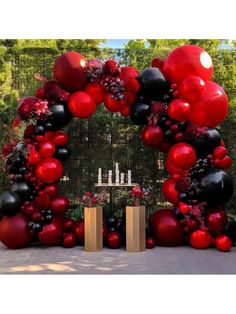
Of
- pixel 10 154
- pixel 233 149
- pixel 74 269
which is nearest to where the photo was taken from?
pixel 74 269

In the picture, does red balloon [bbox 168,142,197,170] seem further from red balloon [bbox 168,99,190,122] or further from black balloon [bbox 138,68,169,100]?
black balloon [bbox 138,68,169,100]

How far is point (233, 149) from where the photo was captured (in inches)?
328

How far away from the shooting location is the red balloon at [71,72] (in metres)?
7.42

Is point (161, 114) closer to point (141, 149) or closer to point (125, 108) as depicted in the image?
point (125, 108)

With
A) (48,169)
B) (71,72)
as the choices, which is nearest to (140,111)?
(71,72)

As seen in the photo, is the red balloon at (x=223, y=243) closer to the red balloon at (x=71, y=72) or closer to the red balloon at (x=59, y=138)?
the red balloon at (x=59, y=138)

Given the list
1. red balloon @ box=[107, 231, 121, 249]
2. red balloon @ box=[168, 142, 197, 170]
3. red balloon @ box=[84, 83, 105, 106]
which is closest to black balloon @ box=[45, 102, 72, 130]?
red balloon @ box=[84, 83, 105, 106]

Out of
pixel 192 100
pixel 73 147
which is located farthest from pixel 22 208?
pixel 192 100

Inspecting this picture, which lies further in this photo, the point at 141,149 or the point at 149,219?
the point at 141,149

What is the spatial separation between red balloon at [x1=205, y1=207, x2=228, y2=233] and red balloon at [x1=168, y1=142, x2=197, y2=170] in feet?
2.40

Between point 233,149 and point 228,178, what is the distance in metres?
1.22

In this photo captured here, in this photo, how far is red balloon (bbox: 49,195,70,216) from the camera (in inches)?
299

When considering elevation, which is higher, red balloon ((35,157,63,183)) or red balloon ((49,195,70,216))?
red balloon ((35,157,63,183))

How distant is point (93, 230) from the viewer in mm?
7281
